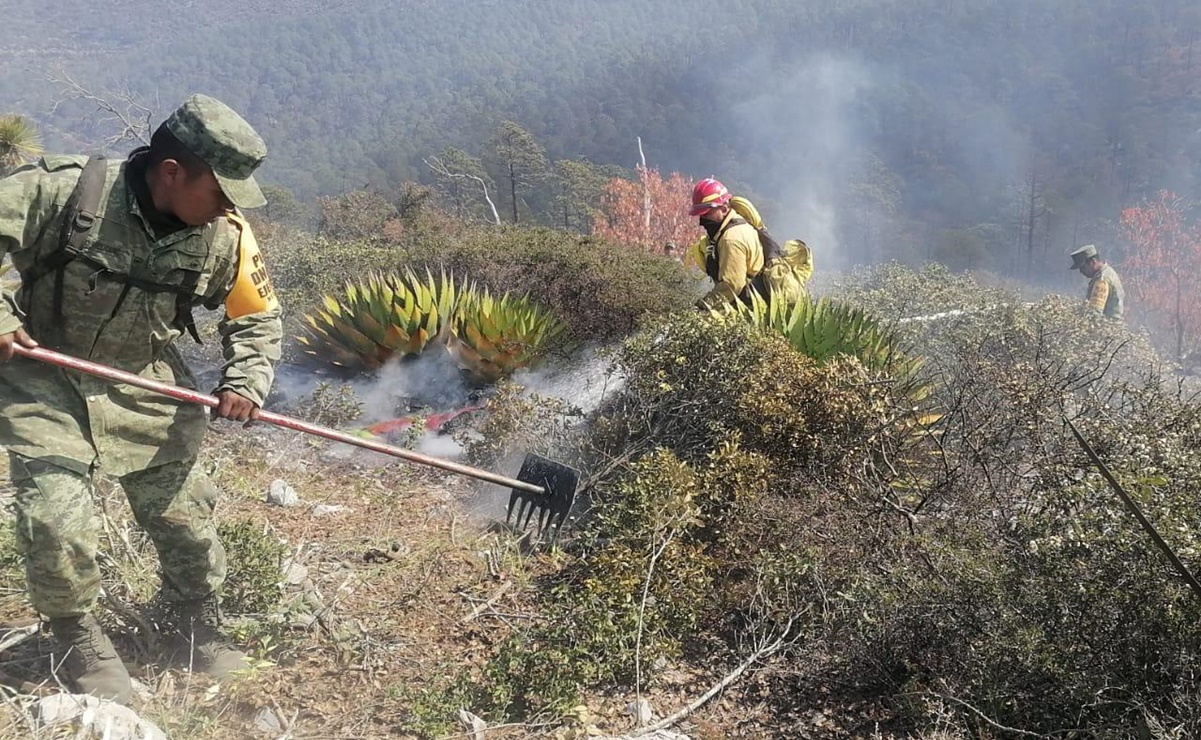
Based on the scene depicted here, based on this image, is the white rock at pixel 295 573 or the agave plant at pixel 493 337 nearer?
the white rock at pixel 295 573

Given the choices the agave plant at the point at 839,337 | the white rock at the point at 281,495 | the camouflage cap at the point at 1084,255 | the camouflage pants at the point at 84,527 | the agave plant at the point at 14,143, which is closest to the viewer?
the camouflage pants at the point at 84,527

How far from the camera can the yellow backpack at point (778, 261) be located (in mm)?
5543

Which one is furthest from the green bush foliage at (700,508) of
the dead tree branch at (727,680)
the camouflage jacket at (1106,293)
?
the camouflage jacket at (1106,293)

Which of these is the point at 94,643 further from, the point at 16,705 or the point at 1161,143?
the point at 1161,143

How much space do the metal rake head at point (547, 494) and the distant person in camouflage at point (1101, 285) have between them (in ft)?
24.4

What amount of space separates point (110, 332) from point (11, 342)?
0.32m

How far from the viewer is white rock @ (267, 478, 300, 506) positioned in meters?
4.28

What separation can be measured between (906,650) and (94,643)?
2613mm

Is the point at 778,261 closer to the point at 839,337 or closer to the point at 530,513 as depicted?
the point at 839,337

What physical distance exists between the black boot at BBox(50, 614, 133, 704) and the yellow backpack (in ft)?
13.5

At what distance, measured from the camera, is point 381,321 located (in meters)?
5.77

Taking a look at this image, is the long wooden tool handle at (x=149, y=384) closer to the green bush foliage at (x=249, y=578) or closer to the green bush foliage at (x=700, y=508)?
the green bush foliage at (x=249, y=578)

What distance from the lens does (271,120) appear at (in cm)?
10756

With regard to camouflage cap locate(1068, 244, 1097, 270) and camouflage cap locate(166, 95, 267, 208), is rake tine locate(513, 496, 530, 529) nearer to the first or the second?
camouflage cap locate(166, 95, 267, 208)
